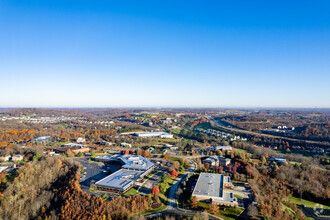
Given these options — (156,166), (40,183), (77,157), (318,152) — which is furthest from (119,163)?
(318,152)

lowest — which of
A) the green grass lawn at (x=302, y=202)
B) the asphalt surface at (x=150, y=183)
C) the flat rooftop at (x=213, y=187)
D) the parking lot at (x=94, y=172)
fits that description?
the green grass lawn at (x=302, y=202)

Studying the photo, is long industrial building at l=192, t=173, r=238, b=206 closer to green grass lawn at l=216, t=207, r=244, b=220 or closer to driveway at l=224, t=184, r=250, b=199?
green grass lawn at l=216, t=207, r=244, b=220

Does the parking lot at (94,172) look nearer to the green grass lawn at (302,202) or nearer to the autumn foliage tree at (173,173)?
the autumn foliage tree at (173,173)

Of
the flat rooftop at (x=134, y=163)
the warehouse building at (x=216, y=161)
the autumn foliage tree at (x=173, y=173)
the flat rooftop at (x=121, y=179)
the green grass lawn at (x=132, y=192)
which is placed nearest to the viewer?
the green grass lawn at (x=132, y=192)

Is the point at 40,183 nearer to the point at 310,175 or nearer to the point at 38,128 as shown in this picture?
the point at 310,175

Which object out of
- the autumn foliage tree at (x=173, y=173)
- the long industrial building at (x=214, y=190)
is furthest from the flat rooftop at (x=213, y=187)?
the autumn foliage tree at (x=173, y=173)
